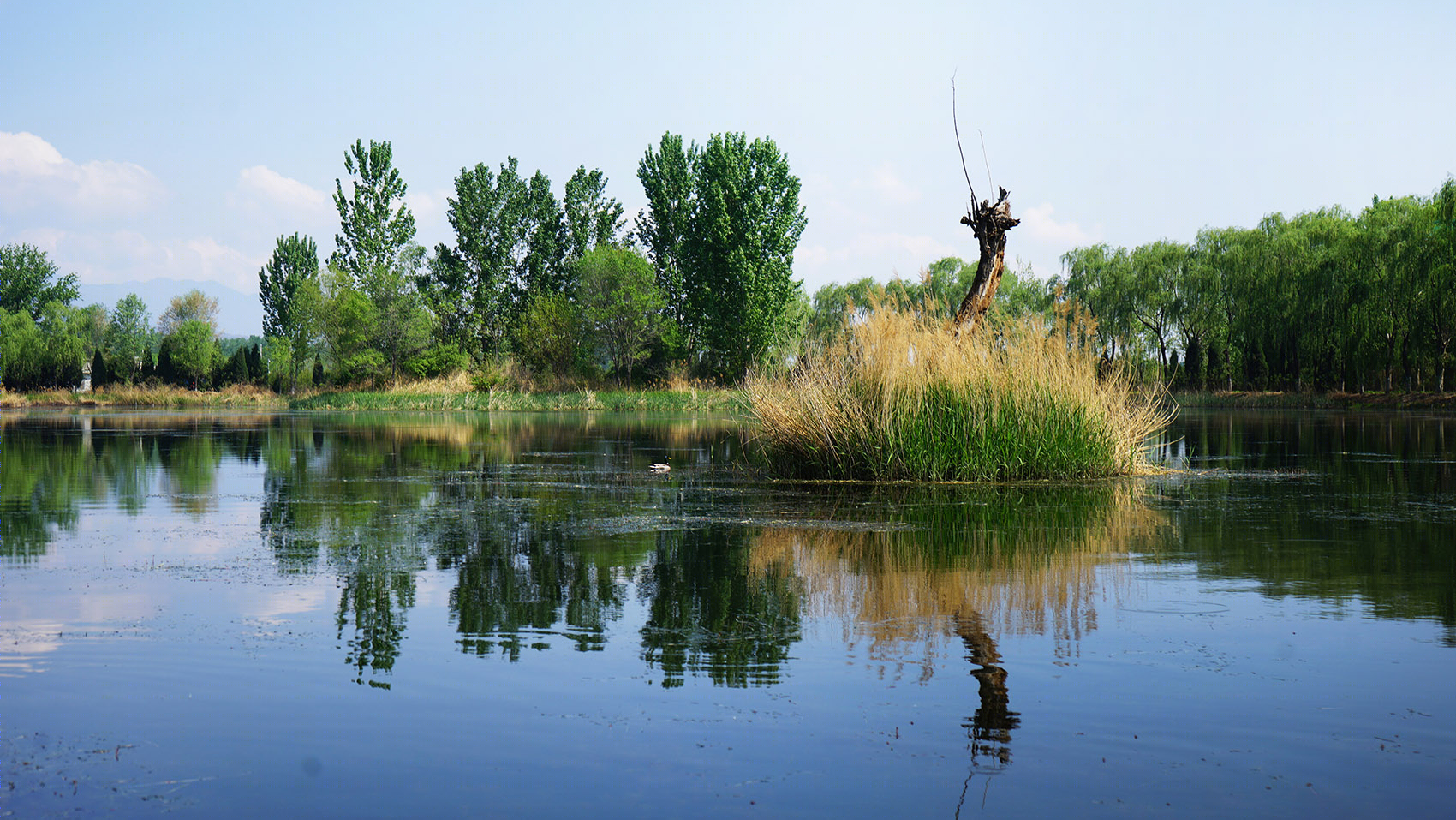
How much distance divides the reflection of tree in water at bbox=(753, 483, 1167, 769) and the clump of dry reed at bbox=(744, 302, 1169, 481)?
174 centimetres

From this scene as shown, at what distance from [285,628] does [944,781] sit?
13.3 feet

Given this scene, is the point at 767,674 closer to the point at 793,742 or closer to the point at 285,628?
the point at 793,742

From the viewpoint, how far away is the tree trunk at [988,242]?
16938 mm

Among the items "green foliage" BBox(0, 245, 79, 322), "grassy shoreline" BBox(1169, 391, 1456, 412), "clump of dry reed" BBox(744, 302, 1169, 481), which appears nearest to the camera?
"clump of dry reed" BBox(744, 302, 1169, 481)

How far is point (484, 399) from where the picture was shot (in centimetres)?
Result: 5553

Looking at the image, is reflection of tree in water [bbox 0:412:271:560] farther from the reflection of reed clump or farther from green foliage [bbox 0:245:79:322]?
green foliage [bbox 0:245:79:322]

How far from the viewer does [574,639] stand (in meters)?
6.01

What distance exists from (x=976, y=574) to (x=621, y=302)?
5048cm

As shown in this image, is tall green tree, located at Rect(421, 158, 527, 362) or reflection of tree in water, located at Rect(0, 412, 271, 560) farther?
tall green tree, located at Rect(421, 158, 527, 362)

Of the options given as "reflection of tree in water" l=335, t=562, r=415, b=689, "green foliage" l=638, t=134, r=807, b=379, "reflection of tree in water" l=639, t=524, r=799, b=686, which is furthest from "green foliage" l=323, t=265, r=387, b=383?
"reflection of tree in water" l=639, t=524, r=799, b=686

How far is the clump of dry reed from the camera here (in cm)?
1371

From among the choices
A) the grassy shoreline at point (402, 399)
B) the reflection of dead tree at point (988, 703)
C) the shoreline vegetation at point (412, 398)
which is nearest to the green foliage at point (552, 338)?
the shoreline vegetation at point (412, 398)

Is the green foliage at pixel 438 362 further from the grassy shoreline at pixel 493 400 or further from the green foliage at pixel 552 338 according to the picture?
the green foliage at pixel 552 338

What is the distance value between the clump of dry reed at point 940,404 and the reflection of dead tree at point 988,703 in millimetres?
7741
